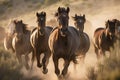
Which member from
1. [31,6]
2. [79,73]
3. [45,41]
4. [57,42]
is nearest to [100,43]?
[79,73]

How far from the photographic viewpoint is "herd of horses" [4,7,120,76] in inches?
580

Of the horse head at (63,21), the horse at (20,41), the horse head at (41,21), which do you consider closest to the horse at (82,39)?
the horse at (20,41)

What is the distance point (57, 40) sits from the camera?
14758 millimetres

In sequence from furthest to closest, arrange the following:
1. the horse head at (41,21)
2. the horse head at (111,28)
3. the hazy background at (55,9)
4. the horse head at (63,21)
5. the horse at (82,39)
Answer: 1. the hazy background at (55,9)
2. the horse at (82,39)
3. the horse head at (111,28)
4. the horse head at (41,21)
5. the horse head at (63,21)

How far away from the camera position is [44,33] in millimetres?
16641

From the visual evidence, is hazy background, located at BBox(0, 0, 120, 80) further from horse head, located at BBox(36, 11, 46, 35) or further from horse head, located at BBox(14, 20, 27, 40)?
horse head, located at BBox(36, 11, 46, 35)

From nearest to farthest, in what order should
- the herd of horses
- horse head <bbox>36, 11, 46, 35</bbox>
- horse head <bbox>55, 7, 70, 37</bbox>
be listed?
1. horse head <bbox>55, 7, 70, 37</bbox>
2. the herd of horses
3. horse head <bbox>36, 11, 46, 35</bbox>

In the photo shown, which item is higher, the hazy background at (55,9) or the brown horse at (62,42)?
the hazy background at (55,9)

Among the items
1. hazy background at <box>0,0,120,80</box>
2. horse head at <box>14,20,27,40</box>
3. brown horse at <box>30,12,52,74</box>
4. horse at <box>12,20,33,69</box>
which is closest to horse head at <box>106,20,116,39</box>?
brown horse at <box>30,12,52,74</box>

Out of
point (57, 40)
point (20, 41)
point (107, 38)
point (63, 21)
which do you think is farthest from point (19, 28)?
point (63, 21)

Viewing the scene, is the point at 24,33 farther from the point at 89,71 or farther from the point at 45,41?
the point at 89,71

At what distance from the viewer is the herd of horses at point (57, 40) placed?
1473 cm

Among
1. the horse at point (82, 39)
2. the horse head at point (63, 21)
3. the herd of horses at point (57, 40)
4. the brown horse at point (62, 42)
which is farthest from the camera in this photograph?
the horse at point (82, 39)

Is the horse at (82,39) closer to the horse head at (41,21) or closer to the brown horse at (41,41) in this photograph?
the brown horse at (41,41)
